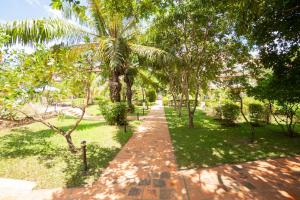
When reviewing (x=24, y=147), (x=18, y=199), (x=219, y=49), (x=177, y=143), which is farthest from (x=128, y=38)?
(x=18, y=199)

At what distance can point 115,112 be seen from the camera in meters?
12.8

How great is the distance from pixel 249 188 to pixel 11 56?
7.88 m

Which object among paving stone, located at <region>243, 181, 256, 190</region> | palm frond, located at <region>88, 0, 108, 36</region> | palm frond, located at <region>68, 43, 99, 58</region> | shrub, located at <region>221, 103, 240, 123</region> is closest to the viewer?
paving stone, located at <region>243, 181, 256, 190</region>

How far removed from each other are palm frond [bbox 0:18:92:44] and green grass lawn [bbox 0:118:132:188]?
4.63m

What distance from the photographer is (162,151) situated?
811cm

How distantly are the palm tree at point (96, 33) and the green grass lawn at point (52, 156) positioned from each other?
3.82 meters

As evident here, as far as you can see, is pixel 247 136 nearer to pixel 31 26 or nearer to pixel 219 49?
pixel 219 49

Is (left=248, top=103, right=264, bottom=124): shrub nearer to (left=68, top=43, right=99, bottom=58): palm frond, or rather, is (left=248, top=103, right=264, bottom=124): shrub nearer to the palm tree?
the palm tree

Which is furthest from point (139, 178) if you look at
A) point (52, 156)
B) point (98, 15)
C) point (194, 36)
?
point (98, 15)

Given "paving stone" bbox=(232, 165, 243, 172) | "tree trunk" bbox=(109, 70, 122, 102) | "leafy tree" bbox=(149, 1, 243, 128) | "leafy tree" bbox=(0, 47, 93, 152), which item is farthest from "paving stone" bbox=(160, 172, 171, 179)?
"tree trunk" bbox=(109, 70, 122, 102)

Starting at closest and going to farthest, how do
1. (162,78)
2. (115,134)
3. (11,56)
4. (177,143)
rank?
Answer: 1. (11,56)
2. (177,143)
3. (115,134)
4. (162,78)

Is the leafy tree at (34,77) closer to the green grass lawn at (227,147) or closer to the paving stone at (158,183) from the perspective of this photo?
the paving stone at (158,183)

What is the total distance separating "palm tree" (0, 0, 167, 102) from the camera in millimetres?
8609

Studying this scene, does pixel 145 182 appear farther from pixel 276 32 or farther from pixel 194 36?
pixel 194 36
